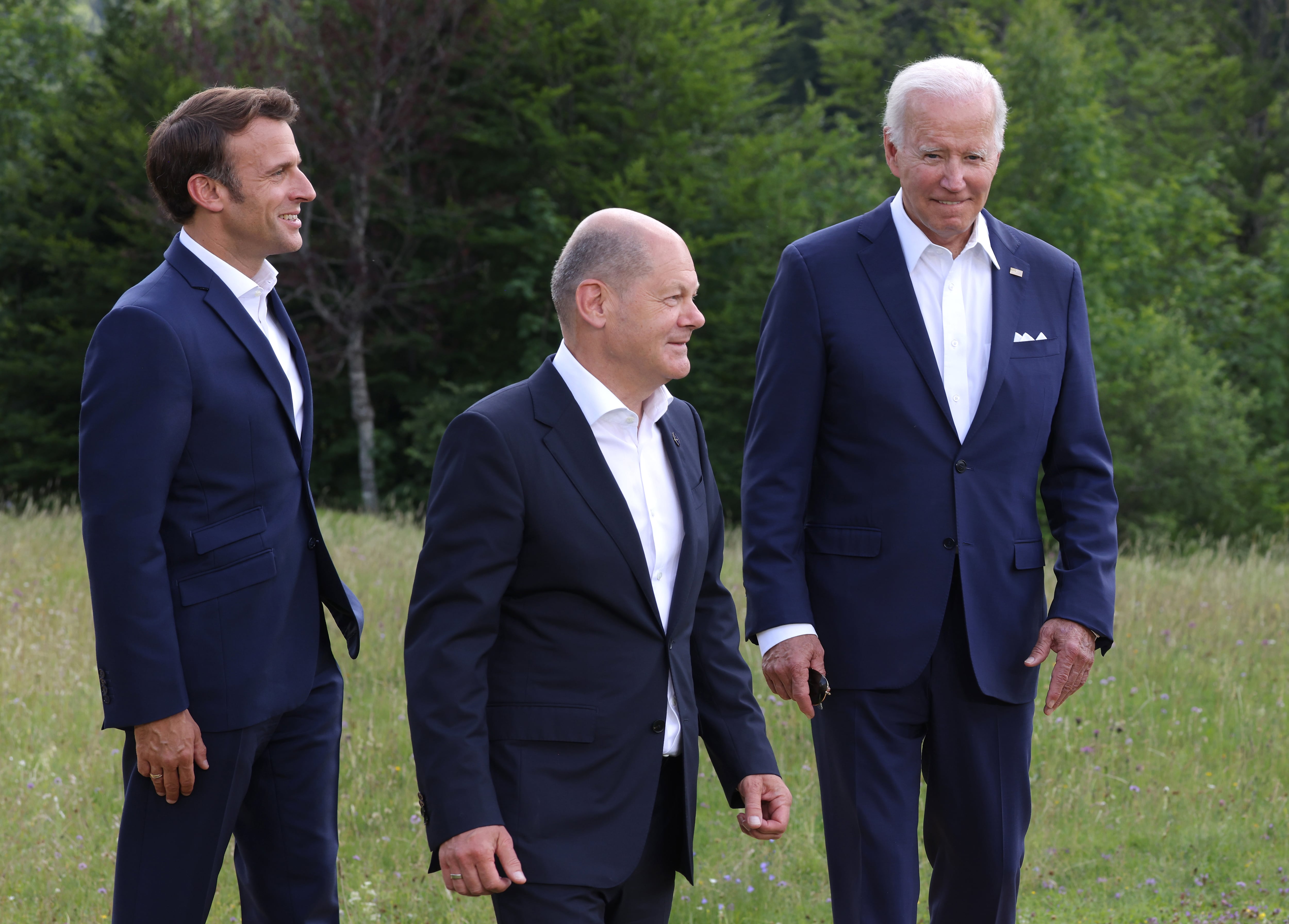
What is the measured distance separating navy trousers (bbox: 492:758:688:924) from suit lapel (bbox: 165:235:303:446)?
127 cm

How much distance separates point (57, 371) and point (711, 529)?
20.8 meters

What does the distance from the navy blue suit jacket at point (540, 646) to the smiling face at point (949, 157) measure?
3.90 ft

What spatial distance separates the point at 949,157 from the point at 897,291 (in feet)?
1.16

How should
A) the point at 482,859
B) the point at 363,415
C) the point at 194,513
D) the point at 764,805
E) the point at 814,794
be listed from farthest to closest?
the point at 363,415 < the point at 814,794 < the point at 194,513 < the point at 764,805 < the point at 482,859

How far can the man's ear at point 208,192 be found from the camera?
9.43ft

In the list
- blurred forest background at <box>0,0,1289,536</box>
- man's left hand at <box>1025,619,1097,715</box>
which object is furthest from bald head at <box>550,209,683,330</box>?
blurred forest background at <box>0,0,1289,536</box>

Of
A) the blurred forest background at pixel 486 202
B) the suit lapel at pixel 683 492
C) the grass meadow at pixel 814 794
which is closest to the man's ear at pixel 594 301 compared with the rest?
the suit lapel at pixel 683 492

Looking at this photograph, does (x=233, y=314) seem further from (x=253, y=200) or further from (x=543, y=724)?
(x=543, y=724)

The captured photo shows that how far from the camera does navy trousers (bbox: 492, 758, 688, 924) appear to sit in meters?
2.32

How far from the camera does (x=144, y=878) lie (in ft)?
8.74

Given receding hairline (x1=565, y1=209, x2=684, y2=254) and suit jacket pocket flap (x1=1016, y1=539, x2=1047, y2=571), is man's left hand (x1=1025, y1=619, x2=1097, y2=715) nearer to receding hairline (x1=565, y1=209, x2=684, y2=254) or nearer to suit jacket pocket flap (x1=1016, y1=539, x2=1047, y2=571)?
suit jacket pocket flap (x1=1016, y1=539, x2=1047, y2=571)

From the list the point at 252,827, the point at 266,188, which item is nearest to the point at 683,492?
the point at 266,188

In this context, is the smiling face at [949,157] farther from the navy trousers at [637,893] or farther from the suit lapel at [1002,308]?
the navy trousers at [637,893]

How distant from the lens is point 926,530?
306 cm
